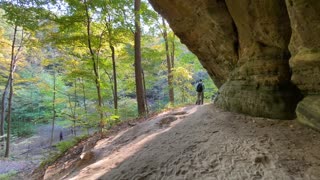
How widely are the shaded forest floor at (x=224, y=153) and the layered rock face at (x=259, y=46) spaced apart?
0.64 metres

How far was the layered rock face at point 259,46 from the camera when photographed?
493 centimetres

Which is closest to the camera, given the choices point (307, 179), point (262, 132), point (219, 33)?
point (307, 179)

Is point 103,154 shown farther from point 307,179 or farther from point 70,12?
point 70,12

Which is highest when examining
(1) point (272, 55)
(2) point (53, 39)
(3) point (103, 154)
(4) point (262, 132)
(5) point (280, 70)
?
(2) point (53, 39)

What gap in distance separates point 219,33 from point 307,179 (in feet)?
19.8

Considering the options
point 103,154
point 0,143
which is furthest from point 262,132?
point 0,143

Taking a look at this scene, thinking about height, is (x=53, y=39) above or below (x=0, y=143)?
above

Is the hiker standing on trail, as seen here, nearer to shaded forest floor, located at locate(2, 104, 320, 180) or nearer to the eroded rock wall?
shaded forest floor, located at locate(2, 104, 320, 180)

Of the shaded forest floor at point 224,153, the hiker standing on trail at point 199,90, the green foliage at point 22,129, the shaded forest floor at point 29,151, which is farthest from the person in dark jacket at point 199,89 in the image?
the green foliage at point 22,129

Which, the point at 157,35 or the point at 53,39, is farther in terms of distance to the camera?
the point at 157,35

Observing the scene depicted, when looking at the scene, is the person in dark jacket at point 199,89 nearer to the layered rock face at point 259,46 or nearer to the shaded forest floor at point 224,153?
the layered rock face at point 259,46

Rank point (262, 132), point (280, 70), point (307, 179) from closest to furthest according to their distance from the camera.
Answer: point (307, 179)
point (262, 132)
point (280, 70)

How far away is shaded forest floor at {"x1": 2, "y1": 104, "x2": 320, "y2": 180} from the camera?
368 centimetres

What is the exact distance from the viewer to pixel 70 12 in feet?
35.0
